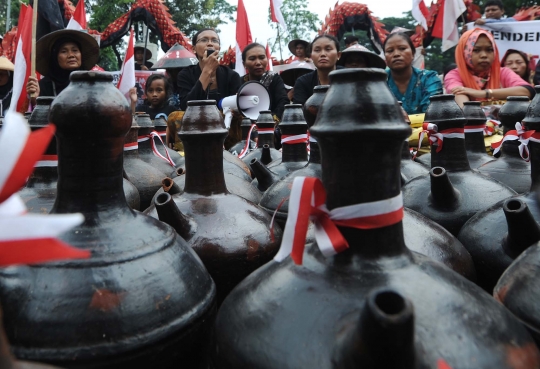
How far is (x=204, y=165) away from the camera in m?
2.09

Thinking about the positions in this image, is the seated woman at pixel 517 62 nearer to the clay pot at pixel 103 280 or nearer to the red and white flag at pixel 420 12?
the red and white flag at pixel 420 12

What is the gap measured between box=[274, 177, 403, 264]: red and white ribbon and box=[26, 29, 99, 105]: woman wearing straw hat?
13.7 ft

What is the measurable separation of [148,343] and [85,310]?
166 mm

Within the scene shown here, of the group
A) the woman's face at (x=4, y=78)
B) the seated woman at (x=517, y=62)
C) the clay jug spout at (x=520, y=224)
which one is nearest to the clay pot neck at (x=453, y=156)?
the clay jug spout at (x=520, y=224)

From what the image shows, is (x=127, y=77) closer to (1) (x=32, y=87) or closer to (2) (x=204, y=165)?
(1) (x=32, y=87)

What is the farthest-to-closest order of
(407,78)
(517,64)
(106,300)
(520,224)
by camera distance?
(517,64)
(407,78)
(520,224)
(106,300)

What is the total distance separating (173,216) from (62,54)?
363 centimetres

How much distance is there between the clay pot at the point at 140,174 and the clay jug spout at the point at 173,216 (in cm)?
151

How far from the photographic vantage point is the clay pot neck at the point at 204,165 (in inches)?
81.5

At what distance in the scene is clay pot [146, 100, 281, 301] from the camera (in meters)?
1.82

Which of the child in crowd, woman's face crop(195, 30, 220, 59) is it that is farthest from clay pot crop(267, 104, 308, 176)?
the child in crowd

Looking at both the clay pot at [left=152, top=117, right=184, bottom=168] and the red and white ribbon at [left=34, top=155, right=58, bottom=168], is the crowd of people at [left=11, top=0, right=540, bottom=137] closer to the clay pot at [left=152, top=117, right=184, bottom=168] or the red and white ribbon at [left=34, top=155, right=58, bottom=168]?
the clay pot at [left=152, top=117, right=184, bottom=168]

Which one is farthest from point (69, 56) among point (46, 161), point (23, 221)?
point (23, 221)

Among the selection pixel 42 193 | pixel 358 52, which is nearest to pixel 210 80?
pixel 358 52
